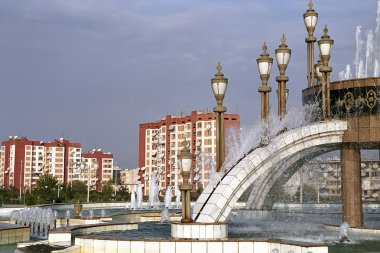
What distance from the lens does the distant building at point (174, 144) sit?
3155 inches

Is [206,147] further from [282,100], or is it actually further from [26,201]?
[282,100]

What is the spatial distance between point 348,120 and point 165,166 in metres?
73.8

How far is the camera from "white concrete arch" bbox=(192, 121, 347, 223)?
12.9 m

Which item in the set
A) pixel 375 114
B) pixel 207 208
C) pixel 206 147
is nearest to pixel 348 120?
pixel 375 114

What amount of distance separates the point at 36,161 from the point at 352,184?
324 ft

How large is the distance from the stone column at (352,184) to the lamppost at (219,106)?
4108 millimetres

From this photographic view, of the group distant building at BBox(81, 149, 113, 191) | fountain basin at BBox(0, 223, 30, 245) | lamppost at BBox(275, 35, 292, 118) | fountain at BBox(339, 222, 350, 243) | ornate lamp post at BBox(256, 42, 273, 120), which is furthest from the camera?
Result: distant building at BBox(81, 149, 113, 191)

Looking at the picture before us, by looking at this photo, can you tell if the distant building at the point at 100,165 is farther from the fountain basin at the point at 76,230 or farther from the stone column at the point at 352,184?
the stone column at the point at 352,184

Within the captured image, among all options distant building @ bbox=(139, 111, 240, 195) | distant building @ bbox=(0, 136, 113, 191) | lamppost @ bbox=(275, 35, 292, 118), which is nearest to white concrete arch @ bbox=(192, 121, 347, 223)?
lamppost @ bbox=(275, 35, 292, 118)

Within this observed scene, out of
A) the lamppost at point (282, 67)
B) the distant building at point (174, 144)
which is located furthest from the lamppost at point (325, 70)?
the distant building at point (174, 144)

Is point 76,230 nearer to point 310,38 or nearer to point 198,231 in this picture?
point 198,231

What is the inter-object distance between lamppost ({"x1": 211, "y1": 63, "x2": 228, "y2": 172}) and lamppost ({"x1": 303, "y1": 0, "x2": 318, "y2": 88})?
5.57m

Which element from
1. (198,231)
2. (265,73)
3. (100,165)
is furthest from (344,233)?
(100,165)

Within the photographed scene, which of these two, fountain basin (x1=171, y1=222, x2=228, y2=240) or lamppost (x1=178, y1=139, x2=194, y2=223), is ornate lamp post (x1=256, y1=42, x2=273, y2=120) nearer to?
lamppost (x1=178, y1=139, x2=194, y2=223)
